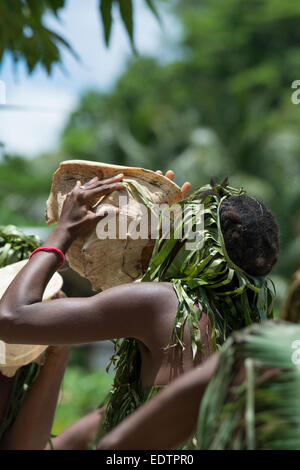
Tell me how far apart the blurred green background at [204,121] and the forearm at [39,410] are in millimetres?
4687

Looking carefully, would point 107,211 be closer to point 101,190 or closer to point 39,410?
point 101,190

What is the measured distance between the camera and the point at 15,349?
2256 millimetres

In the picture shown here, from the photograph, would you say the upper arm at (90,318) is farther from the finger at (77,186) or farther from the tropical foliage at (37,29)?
the tropical foliage at (37,29)

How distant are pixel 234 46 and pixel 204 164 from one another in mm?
10276

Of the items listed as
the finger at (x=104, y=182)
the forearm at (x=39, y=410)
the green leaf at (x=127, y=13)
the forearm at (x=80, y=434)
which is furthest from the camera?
the green leaf at (x=127, y=13)

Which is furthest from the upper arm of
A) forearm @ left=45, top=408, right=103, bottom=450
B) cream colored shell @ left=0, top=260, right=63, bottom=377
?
forearm @ left=45, top=408, right=103, bottom=450

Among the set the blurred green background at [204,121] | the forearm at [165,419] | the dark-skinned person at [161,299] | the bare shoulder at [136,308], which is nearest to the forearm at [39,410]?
the dark-skinned person at [161,299]

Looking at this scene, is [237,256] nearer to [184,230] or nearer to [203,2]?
[184,230]

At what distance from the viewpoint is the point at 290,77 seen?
2131 centimetres

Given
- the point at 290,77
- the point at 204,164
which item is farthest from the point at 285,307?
the point at 290,77

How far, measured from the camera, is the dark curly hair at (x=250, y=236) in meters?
1.79

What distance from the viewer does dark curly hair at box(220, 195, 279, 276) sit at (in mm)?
1790

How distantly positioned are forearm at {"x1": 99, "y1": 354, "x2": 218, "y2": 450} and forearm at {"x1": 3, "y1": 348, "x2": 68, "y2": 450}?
1360mm

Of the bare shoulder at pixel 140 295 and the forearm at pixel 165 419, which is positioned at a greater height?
the bare shoulder at pixel 140 295
